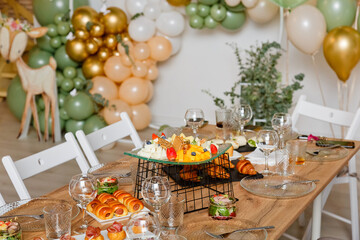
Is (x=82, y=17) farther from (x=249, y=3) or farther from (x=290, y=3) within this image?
(x=290, y=3)

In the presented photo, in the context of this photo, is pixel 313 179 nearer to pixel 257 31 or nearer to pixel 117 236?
pixel 117 236

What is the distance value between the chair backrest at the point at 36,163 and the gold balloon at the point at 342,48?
242 centimetres

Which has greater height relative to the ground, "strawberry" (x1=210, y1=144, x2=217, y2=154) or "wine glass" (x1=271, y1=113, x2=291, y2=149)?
"strawberry" (x1=210, y1=144, x2=217, y2=154)

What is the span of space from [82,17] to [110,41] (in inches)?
14.5

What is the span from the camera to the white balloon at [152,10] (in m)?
4.95

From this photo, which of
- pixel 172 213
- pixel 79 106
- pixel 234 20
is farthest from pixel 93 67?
pixel 172 213

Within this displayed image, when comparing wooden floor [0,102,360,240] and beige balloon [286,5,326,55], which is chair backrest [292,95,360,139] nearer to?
wooden floor [0,102,360,240]

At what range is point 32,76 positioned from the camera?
5.09m

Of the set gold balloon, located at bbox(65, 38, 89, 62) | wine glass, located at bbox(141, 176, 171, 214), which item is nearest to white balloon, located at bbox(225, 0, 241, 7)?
gold balloon, located at bbox(65, 38, 89, 62)

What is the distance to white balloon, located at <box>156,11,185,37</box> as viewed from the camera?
4.96 m

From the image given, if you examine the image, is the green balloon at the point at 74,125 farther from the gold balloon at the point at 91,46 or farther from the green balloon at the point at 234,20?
the green balloon at the point at 234,20

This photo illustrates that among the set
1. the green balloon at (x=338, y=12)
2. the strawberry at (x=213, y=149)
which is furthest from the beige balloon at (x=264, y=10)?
the strawberry at (x=213, y=149)

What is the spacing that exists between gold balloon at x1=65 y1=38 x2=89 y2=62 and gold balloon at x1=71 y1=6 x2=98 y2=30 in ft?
0.47

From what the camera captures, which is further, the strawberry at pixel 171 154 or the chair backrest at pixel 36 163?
the chair backrest at pixel 36 163
